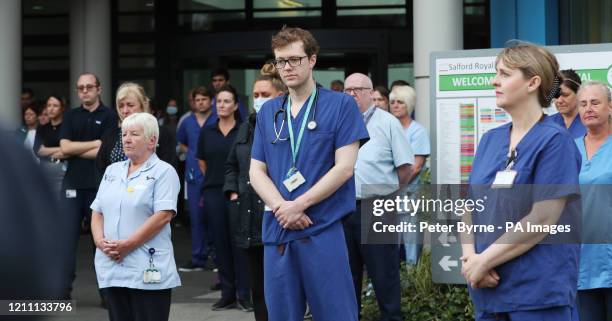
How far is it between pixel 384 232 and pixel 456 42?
437cm

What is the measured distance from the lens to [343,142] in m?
5.54

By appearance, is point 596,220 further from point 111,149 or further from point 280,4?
point 280,4

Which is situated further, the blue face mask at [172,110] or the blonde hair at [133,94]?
the blue face mask at [172,110]

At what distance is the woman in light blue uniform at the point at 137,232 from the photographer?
6.24 m

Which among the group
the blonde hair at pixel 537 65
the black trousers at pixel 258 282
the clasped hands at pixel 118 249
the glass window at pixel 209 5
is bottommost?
the black trousers at pixel 258 282

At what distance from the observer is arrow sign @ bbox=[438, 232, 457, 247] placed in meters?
7.73

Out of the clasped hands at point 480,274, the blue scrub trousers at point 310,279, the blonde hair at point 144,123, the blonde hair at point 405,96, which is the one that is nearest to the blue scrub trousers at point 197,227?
the blonde hair at point 405,96

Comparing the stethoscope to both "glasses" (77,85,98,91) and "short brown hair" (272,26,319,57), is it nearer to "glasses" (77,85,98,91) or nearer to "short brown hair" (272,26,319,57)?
"short brown hair" (272,26,319,57)

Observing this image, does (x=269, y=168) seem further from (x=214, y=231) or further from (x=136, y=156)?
(x=214, y=231)

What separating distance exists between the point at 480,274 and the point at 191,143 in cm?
873

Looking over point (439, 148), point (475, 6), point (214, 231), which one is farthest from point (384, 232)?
point (475, 6)

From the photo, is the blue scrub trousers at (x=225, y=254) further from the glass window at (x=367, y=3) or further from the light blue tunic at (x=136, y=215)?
the glass window at (x=367, y=3)

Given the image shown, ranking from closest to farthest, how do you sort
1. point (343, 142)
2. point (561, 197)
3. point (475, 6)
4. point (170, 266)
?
1. point (561, 197)
2. point (343, 142)
3. point (170, 266)
4. point (475, 6)

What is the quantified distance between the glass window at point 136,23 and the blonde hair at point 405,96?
915 centimetres
